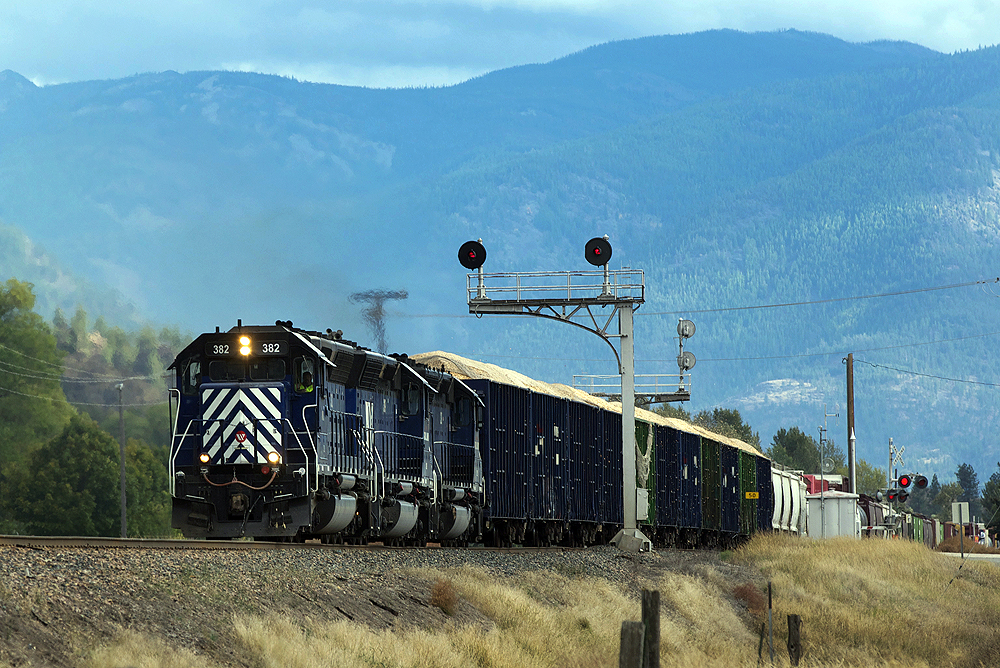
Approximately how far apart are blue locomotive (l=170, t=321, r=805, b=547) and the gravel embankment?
1.79 meters

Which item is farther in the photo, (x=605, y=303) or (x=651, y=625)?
(x=605, y=303)

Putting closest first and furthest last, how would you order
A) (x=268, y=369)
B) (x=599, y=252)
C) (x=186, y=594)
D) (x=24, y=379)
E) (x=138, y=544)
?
(x=186, y=594) < (x=138, y=544) < (x=268, y=369) < (x=599, y=252) < (x=24, y=379)

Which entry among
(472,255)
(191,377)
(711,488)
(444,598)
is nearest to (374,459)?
(191,377)

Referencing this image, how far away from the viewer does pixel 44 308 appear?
7037 inches

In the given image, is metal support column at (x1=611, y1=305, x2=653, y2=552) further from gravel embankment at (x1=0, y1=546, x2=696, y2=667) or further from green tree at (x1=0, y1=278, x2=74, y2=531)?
green tree at (x1=0, y1=278, x2=74, y2=531)

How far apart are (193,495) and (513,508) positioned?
1048 cm

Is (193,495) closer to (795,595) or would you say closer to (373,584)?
(373,584)

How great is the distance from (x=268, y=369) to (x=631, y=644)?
9520 millimetres

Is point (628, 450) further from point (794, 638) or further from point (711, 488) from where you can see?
point (711, 488)

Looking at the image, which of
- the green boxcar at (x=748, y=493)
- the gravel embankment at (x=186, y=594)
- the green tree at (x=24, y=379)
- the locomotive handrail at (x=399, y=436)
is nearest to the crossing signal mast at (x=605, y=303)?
the locomotive handrail at (x=399, y=436)

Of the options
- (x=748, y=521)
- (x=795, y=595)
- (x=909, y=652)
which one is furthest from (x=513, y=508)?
(x=748, y=521)

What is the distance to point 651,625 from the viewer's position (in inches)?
625

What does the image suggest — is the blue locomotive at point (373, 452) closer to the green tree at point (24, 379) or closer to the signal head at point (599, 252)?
the signal head at point (599, 252)

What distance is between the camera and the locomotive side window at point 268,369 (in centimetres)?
2159
